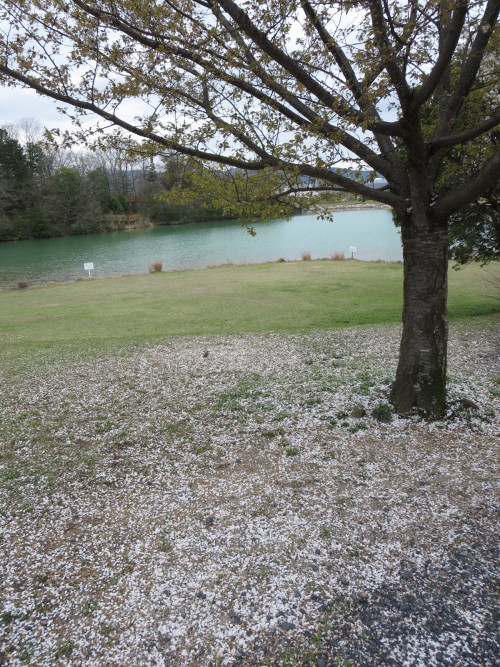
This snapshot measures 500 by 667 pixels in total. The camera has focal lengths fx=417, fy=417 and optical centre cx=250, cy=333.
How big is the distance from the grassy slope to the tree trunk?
6.05 metres

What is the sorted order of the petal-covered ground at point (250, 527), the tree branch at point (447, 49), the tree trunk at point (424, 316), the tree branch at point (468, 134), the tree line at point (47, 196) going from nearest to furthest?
the petal-covered ground at point (250, 527) → the tree branch at point (447, 49) → the tree branch at point (468, 134) → the tree trunk at point (424, 316) → the tree line at point (47, 196)

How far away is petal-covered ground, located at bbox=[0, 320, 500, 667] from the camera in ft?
8.71

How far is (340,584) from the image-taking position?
9.86ft

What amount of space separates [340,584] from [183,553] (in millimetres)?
1250

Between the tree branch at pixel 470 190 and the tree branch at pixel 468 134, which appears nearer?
the tree branch at pixel 468 134

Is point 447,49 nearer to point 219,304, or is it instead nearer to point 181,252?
point 219,304

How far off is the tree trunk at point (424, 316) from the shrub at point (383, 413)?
154 mm

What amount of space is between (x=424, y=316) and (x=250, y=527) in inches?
121

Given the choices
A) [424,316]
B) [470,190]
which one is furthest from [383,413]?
[470,190]

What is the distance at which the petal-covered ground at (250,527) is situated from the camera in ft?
8.71

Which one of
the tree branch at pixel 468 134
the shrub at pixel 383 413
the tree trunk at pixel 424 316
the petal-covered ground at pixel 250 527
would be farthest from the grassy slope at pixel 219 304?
the tree branch at pixel 468 134

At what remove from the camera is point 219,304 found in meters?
15.8

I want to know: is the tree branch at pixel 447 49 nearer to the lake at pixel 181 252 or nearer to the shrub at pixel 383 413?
the shrub at pixel 383 413

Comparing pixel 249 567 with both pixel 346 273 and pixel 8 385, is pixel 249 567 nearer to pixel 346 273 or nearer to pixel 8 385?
pixel 8 385
